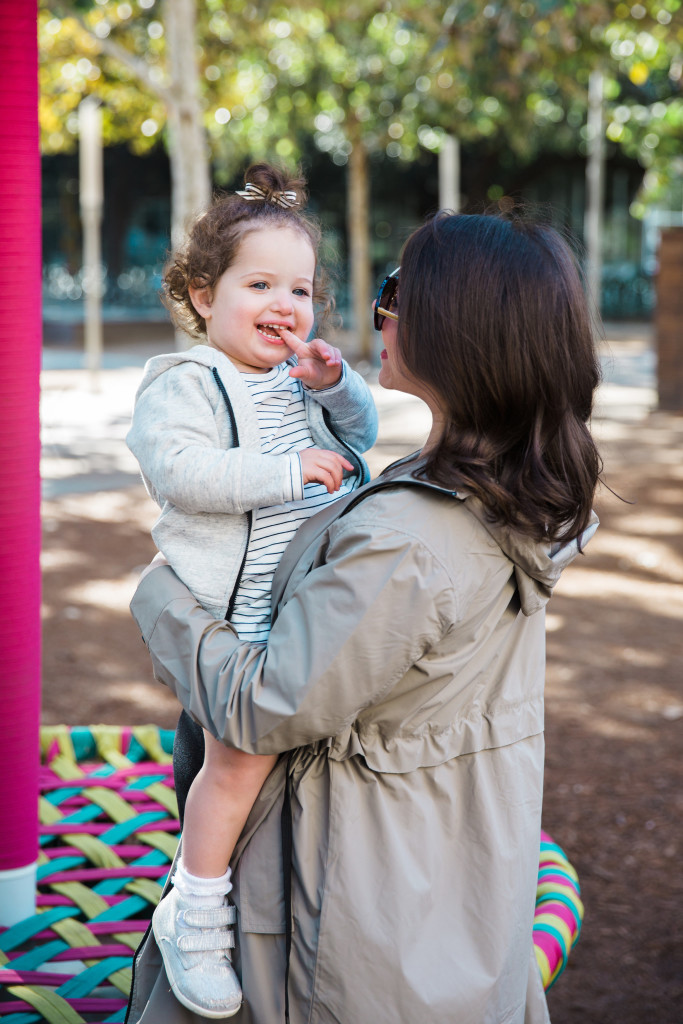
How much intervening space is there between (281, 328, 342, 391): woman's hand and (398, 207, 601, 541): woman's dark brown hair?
0.32m

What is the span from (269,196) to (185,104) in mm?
7040

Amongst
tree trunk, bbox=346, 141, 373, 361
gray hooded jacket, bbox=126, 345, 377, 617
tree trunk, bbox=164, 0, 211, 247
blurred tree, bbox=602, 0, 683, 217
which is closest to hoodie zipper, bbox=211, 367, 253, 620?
gray hooded jacket, bbox=126, 345, 377, 617

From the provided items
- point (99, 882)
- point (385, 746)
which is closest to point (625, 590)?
point (99, 882)

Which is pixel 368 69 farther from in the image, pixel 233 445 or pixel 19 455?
pixel 233 445

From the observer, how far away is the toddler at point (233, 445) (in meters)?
1.64

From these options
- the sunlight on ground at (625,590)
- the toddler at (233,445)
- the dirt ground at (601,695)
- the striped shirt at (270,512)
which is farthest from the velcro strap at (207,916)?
the sunlight on ground at (625,590)

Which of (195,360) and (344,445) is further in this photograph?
(344,445)

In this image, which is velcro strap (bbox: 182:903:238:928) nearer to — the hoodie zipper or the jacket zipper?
the hoodie zipper

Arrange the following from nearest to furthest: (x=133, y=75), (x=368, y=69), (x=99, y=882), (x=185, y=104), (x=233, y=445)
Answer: (x=233, y=445) → (x=99, y=882) → (x=185, y=104) → (x=133, y=75) → (x=368, y=69)

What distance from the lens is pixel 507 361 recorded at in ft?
4.85

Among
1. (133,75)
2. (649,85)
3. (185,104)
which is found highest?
(649,85)

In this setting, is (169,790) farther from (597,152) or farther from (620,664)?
(597,152)

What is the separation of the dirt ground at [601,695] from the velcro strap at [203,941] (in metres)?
1.43

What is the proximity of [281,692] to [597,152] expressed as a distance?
20.6m
